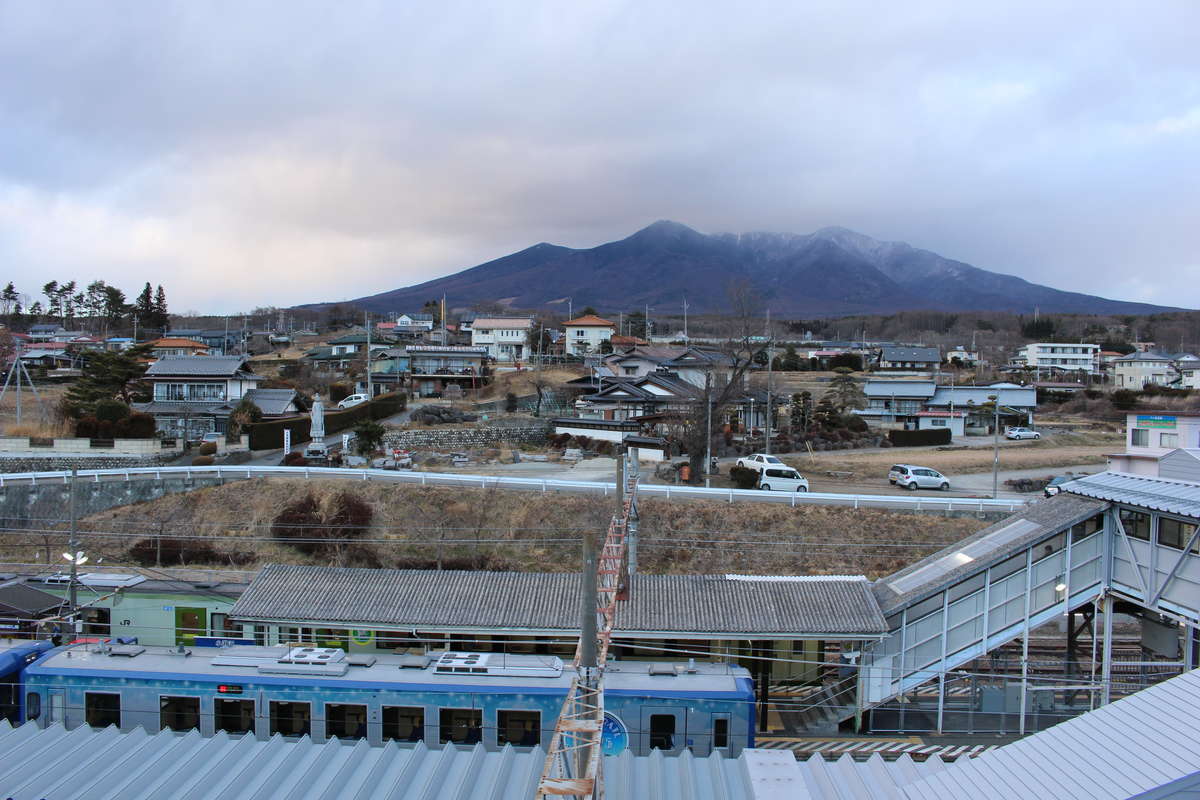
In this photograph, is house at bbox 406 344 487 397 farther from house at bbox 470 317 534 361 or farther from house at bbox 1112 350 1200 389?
house at bbox 1112 350 1200 389

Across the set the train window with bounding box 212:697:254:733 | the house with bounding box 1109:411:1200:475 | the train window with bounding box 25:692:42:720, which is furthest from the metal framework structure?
the house with bounding box 1109:411:1200:475

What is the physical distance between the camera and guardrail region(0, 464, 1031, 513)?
2131cm

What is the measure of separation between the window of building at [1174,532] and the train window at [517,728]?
956 cm

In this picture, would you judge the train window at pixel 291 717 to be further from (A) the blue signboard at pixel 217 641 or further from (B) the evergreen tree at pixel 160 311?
(B) the evergreen tree at pixel 160 311

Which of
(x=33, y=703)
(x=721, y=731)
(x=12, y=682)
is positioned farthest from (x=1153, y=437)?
(x=12, y=682)

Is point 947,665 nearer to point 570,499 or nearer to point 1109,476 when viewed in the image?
point 1109,476

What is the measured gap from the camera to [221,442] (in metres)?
31.0

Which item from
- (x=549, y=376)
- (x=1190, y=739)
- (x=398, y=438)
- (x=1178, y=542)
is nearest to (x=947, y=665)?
(x=1178, y=542)

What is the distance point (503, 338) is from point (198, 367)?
95.4ft

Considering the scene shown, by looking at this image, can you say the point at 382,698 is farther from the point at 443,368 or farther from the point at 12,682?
the point at 443,368

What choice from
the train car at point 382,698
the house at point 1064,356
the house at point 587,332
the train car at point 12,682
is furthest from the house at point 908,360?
the train car at point 12,682

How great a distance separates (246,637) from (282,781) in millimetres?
7152

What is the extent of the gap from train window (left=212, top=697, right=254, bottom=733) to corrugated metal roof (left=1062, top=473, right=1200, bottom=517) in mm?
13240

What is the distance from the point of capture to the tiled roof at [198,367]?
39344mm
